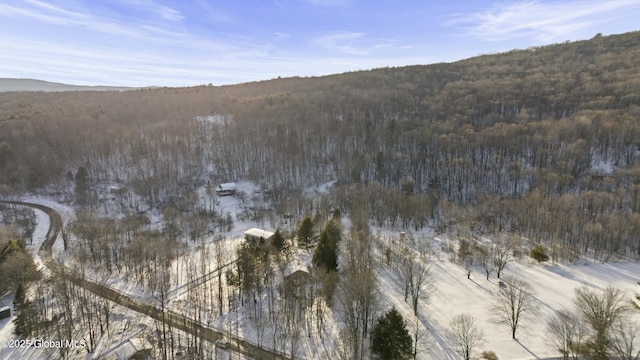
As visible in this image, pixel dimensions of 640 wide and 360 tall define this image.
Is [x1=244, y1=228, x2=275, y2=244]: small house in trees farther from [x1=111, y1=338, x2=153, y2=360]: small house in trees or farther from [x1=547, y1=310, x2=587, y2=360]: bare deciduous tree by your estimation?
[x1=547, y1=310, x2=587, y2=360]: bare deciduous tree

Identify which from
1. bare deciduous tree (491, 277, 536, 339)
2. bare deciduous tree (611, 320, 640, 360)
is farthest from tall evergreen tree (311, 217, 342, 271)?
bare deciduous tree (611, 320, 640, 360)

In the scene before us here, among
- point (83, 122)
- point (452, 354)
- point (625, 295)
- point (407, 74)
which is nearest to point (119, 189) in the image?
point (83, 122)

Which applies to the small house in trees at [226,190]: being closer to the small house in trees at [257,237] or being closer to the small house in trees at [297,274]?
the small house in trees at [257,237]

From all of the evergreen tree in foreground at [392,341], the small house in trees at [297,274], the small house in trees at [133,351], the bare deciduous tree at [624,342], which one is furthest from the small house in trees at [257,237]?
the bare deciduous tree at [624,342]

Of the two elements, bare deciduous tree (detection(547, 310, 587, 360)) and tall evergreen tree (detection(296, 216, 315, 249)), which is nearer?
bare deciduous tree (detection(547, 310, 587, 360))

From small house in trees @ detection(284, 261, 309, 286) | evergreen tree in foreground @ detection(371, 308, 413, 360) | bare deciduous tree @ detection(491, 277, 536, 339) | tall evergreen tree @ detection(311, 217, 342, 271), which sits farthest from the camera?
tall evergreen tree @ detection(311, 217, 342, 271)
